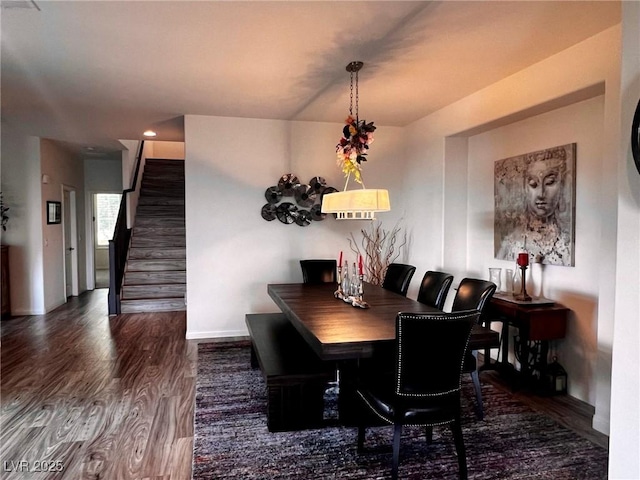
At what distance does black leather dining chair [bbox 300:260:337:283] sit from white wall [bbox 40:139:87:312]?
13.9 feet

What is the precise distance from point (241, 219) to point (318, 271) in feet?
4.02

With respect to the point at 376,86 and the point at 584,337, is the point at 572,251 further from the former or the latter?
the point at 376,86

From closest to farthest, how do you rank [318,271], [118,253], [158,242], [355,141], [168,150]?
[355,141], [318,271], [118,253], [158,242], [168,150]

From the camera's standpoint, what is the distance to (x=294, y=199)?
17.1 ft

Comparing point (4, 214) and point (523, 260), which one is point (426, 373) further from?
point (4, 214)

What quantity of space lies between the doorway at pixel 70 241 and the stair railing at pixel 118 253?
1.12 m

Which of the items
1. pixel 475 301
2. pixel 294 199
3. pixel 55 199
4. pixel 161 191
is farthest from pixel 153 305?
pixel 475 301

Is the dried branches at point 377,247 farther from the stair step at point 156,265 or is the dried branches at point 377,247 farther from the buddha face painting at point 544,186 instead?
the stair step at point 156,265

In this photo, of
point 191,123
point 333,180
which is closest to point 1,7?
point 191,123

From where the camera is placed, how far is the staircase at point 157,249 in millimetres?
6455

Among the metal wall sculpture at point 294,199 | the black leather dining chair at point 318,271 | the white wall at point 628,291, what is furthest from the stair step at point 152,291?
the white wall at point 628,291

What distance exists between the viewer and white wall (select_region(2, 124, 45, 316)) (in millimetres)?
5887

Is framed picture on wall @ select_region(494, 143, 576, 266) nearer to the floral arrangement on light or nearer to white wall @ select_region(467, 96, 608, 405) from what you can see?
white wall @ select_region(467, 96, 608, 405)

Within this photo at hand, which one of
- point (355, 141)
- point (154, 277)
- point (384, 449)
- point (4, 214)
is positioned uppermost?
point (355, 141)
